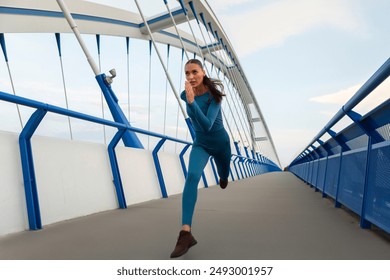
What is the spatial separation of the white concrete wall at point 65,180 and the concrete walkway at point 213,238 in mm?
174

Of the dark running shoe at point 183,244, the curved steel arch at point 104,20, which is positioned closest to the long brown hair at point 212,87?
the dark running shoe at point 183,244

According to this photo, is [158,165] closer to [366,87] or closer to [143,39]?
[366,87]

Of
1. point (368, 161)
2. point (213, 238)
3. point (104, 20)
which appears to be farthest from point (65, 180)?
point (104, 20)

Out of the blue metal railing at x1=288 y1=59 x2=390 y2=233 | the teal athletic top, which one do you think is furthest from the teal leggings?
the blue metal railing at x1=288 y1=59 x2=390 y2=233

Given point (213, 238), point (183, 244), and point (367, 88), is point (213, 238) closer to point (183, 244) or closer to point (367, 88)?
point (183, 244)

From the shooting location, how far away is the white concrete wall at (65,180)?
11.2ft

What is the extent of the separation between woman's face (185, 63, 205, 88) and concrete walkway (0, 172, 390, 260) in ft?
3.94

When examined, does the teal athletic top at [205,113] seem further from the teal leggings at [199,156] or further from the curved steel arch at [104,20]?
the curved steel arch at [104,20]

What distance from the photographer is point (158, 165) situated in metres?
7.40

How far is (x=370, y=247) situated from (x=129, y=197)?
401 cm

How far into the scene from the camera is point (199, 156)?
290cm

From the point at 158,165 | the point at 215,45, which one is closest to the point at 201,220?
the point at 158,165

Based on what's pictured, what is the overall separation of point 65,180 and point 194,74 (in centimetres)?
230

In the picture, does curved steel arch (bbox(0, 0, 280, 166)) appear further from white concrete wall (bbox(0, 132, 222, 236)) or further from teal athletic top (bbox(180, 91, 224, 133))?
teal athletic top (bbox(180, 91, 224, 133))
